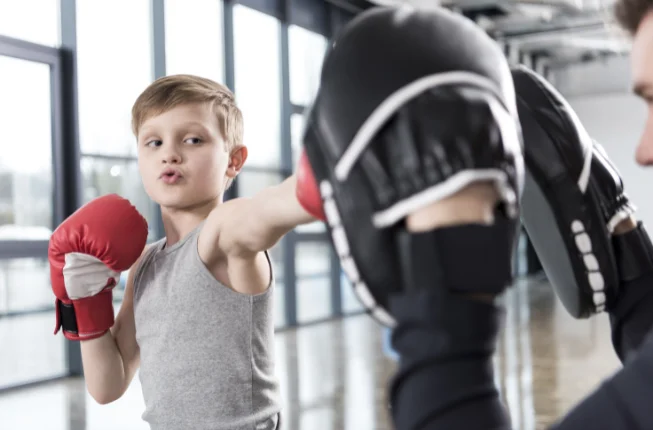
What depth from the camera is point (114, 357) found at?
1.32m

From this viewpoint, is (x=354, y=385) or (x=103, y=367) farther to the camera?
(x=354, y=385)

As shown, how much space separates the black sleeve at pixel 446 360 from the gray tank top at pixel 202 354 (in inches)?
28.5

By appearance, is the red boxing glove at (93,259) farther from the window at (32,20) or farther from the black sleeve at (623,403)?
the window at (32,20)

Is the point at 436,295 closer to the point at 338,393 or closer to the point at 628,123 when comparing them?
the point at 338,393

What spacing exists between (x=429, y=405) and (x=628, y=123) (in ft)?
42.5

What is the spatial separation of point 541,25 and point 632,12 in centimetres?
1079

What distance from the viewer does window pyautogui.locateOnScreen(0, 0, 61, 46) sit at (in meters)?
4.39

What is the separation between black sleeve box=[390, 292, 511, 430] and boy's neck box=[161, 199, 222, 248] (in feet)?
2.86

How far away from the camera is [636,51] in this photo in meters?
0.59

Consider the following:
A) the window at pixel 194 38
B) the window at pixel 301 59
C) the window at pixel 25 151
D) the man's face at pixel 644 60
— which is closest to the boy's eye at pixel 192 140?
the man's face at pixel 644 60

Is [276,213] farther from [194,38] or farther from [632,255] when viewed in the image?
[194,38]

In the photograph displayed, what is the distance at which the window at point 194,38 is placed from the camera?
575cm

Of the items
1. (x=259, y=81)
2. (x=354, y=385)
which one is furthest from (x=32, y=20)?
(x=354, y=385)

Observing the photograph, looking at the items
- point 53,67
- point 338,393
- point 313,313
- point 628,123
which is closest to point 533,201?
point 338,393
